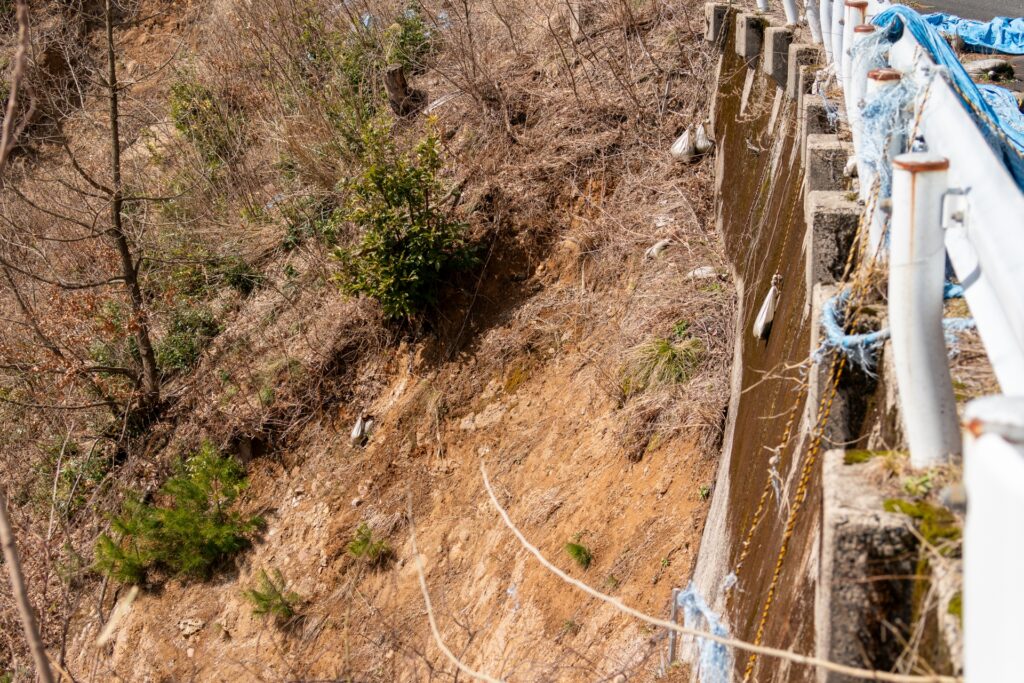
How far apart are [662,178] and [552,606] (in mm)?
4310

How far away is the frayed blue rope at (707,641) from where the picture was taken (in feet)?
12.0

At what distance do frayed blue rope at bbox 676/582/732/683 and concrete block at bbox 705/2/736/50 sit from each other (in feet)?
17.6

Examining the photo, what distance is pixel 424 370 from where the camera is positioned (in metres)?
9.46

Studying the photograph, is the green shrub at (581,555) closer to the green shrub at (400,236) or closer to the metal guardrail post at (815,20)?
the metal guardrail post at (815,20)

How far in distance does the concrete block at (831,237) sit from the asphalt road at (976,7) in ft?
20.0

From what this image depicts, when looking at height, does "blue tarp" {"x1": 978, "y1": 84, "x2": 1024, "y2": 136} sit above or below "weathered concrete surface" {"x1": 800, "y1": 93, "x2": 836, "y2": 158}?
below

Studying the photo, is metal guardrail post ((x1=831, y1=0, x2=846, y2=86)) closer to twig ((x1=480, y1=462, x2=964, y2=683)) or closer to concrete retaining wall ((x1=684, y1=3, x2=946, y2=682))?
concrete retaining wall ((x1=684, y1=3, x2=946, y2=682))

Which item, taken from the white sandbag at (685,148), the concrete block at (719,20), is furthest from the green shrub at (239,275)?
the concrete block at (719,20)

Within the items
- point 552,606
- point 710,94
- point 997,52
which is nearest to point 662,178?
point 710,94

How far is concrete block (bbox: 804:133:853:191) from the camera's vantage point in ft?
11.9

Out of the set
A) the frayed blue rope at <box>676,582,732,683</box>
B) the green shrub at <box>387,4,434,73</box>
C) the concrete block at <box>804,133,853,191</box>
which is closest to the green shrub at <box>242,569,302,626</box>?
the frayed blue rope at <box>676,582,732,683</box>

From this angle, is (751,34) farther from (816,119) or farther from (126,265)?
(126,265)

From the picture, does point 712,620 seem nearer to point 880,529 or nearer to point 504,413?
point 880,529

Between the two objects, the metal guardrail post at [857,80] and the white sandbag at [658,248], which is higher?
the metal guardrail post at [857,80]
